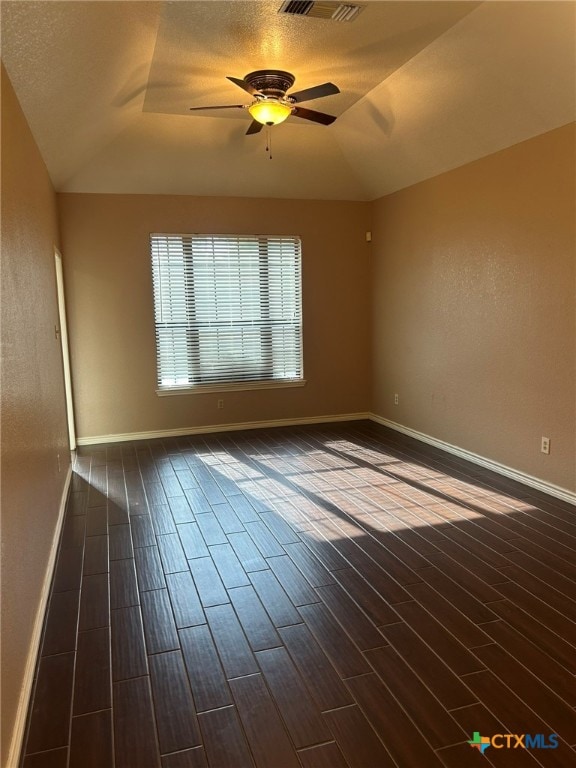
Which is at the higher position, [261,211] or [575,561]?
[261,211]

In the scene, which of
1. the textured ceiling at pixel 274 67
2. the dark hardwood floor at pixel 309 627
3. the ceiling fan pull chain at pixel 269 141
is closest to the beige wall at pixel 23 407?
the dark hardwood floor at pixel 309 627

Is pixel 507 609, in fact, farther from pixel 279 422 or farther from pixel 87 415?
pixel 87 415

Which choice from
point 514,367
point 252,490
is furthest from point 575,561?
point 252,490

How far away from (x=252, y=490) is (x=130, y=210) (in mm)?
3320

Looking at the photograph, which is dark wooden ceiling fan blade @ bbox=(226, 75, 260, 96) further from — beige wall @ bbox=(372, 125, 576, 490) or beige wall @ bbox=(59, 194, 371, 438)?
beige wall @ bbox=(59, 194, 371, 438)

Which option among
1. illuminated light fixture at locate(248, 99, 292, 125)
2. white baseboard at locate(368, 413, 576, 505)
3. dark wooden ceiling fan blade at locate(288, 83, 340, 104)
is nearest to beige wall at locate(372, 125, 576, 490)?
white baseboard at locate(368, 413, 576, 505)

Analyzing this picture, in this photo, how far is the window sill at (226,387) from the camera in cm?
608

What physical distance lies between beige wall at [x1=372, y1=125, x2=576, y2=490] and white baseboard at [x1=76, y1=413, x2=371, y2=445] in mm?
812

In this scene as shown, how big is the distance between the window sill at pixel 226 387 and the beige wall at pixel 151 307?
6cm

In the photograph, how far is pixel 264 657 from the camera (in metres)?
2.29

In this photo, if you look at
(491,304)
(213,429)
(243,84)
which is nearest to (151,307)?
(213,429)

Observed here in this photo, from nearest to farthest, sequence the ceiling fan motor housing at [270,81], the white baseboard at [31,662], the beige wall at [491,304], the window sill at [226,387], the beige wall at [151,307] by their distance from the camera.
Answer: the white baseboard at [31,662] → the ceiling fan motor housing at [270,81] → the beige wall at [491,304] → the beige wall at [151,307] → the window sill at [226,387]

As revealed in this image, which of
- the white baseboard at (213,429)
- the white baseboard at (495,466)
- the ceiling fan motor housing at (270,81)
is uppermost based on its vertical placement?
the ceiling fan motor housing at (270,81)

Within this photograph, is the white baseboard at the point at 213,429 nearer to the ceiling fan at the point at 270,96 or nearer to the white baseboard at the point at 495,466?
the white baseboard at the point at 495,466
